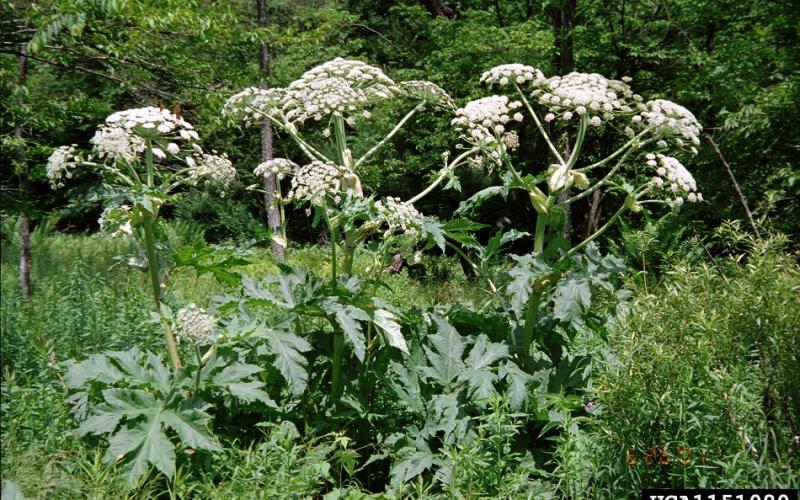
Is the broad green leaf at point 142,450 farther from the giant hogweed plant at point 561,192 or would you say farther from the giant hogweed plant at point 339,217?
the giant hogweed plant at point 561,192

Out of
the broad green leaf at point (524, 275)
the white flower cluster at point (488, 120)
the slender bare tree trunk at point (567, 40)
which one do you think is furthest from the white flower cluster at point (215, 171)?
the slender bare tree trunk at point (567, 40)

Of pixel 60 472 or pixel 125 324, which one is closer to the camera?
pixel 60 472

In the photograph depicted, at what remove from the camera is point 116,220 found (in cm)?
359

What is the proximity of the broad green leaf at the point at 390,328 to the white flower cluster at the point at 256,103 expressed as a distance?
150cm

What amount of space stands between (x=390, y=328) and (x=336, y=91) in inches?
57.8

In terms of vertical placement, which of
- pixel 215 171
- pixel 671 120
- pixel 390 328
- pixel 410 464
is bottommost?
pixel 410 464

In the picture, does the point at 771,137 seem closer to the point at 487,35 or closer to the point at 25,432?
the point at 487,35

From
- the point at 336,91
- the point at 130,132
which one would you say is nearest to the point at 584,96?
the point at 336,91

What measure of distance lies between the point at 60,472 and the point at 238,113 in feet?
7.85

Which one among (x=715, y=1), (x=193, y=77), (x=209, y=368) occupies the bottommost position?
(x=209, y=368)

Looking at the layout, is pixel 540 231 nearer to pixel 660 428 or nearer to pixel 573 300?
pixel 573 300

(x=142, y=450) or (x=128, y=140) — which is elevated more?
(x=128, y=140)

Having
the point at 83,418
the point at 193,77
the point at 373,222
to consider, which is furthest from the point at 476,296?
A: the point at 83,418

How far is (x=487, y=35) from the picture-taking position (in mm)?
11008
